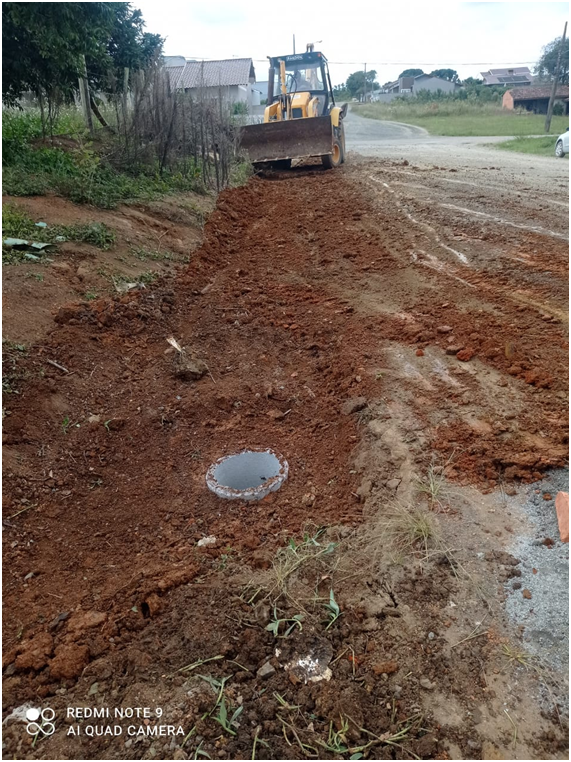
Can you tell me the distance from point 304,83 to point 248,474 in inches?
571

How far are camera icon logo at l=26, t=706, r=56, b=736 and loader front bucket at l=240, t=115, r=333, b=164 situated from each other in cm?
1291

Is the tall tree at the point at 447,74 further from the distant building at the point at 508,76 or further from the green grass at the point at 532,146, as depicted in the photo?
the green grass at the point at 532,146

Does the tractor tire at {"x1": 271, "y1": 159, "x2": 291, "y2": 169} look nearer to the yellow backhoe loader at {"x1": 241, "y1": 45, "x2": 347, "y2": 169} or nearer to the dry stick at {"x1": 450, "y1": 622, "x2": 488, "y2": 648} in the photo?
the yellow backhoe loader at {"x1": 241, "y1": 45, "x2": 347, "y2": 169}

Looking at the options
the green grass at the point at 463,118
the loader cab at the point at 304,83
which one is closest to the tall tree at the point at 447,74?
the green grass at the point at 463,118

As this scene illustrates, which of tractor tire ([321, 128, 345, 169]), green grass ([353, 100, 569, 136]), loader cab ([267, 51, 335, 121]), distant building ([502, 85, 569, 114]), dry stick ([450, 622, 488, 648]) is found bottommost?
dry stick ([450, 622, 488, 648])

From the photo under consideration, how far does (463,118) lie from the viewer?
124 ft

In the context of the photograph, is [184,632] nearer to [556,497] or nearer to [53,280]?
[556,497]

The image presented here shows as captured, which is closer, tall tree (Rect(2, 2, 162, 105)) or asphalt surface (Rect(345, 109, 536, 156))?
tall tree (Rect(2, 2, 162, 105))

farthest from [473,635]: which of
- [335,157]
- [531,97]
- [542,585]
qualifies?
[531,97]

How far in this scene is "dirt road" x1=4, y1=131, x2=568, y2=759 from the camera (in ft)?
6.92

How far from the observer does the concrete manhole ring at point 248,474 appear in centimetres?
352

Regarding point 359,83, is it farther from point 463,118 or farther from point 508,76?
point 463,118

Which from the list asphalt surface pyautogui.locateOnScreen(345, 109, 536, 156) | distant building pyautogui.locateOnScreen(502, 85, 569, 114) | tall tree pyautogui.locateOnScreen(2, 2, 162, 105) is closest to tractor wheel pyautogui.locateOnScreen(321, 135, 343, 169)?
tall tree pyautogui.locateOnScreen(2, 2, 162, 105)

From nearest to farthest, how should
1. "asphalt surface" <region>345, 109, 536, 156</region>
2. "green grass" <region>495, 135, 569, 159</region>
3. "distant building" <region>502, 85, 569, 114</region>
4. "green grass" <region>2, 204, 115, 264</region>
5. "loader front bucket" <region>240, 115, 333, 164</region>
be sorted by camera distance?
"green grass" <region>2, 204, 115, 264</region> < "loader front bucket" <region>240, 115, 333, 164</region> < "green grass" <region>495, 135, 569, 159</region> < "asphalt surface" <region>345, 109, 536, 156</region> < "distant building" <region>502, 85, 569, 114</region>
